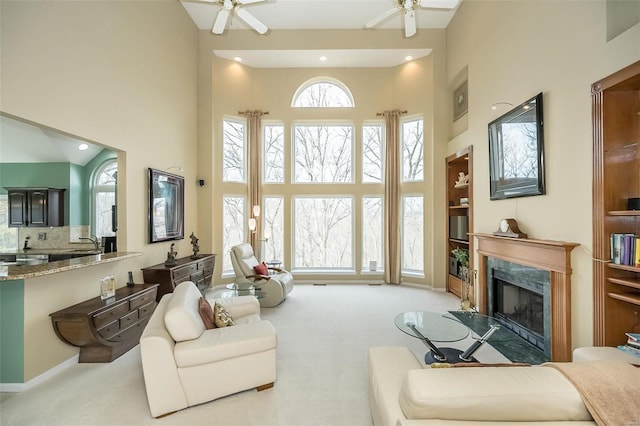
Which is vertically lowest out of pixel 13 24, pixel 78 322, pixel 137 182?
pixel 78 322

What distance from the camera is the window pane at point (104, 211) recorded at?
6203mm

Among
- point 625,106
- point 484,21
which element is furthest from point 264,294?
point 484,21

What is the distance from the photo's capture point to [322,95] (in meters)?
6.75

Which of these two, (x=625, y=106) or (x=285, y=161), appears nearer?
(x=625, y=106)

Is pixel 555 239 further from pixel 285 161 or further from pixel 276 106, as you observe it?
pixel 276 106

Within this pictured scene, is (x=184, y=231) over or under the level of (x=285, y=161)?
under

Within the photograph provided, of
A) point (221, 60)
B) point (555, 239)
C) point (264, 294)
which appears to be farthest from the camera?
point (221, 60)

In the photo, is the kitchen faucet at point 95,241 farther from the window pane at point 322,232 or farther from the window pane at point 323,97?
the window pane at point 323,97

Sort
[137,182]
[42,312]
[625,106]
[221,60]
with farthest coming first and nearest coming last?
[221,60] → [137,182] → [42,312] → [625,106]

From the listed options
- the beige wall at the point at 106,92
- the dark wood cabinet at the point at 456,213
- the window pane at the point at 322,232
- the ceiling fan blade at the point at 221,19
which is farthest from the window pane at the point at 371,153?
the beige wall at the point at 106,92

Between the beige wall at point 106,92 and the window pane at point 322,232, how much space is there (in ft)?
7.74

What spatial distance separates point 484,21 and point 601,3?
228 cm

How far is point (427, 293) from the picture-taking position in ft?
19.0

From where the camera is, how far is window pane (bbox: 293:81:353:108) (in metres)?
6.72
